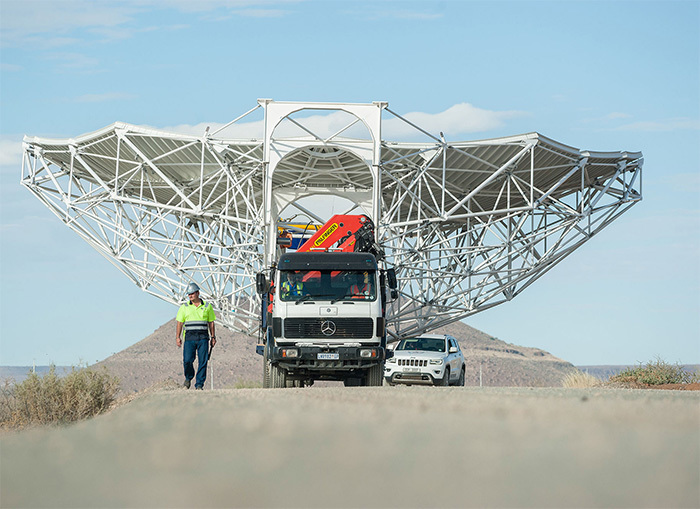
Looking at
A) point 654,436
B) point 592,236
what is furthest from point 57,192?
point 654,436

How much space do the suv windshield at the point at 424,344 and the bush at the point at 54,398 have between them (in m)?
13.2

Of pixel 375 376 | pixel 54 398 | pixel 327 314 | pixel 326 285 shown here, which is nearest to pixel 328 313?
pixel 327 314

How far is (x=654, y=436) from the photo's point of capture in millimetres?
6789

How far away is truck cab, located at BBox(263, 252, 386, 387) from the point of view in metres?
18.7

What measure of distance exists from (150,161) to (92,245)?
4820mm

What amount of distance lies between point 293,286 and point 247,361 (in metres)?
64.4

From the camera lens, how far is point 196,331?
18078mm

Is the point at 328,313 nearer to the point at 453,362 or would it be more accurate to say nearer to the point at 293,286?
the point at 293,286

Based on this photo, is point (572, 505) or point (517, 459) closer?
point (572, 505)

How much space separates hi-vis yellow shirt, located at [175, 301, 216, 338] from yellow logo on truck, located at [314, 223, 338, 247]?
5.51 metres

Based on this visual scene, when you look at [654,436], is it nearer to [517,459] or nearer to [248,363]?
[517,459]

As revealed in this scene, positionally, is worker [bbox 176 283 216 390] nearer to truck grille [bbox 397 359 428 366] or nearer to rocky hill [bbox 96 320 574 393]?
truck grille [bbox 397 359 428 366]

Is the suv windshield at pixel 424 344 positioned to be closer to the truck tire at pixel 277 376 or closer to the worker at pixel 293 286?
the truck tire at pixel 277 376

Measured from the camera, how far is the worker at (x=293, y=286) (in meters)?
18.9
